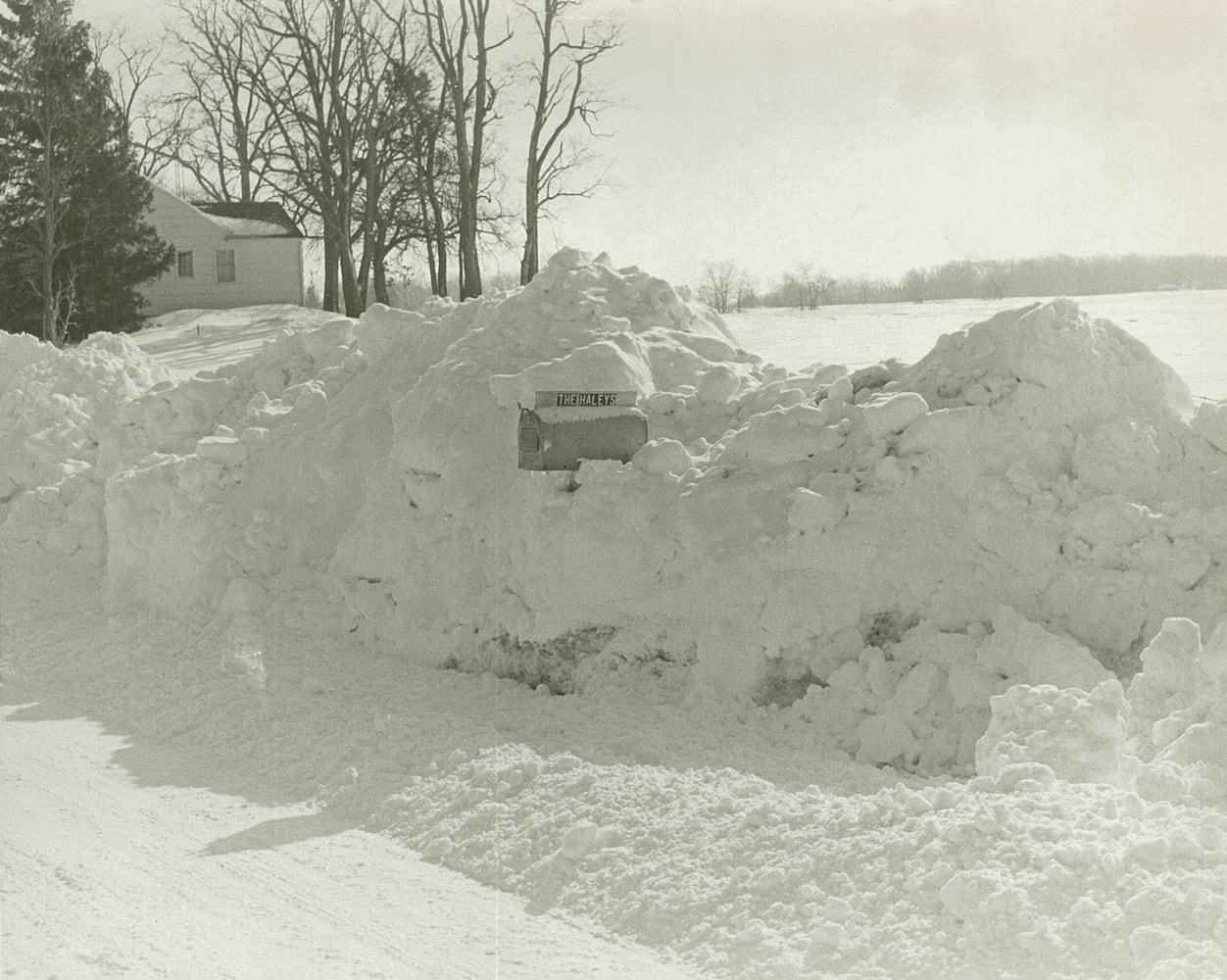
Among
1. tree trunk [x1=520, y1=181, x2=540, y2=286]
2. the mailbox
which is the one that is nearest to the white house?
tree trunk [x1=520, y1=181, x2=540, y2=286]

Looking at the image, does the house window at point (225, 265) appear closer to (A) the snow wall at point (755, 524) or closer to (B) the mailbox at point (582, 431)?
(A) the snow wall at point (755, 524)

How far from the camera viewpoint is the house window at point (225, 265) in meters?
30.9

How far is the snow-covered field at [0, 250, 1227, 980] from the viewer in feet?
14.3

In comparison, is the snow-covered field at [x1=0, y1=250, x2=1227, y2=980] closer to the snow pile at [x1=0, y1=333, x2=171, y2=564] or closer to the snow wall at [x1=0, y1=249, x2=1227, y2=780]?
the snow wall at [x1=0, y1=249, x2=1227, y2=780]

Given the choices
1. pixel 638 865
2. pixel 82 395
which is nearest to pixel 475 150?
pixel 82 395

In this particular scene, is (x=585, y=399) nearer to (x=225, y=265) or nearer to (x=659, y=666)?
(x=659, y=666)

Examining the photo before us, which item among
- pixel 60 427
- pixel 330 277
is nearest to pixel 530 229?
pixel 330 277

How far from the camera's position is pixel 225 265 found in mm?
31031

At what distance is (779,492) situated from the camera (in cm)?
646

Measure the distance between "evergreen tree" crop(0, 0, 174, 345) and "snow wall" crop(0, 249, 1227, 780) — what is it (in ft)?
56.2

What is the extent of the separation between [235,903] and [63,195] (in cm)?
2337

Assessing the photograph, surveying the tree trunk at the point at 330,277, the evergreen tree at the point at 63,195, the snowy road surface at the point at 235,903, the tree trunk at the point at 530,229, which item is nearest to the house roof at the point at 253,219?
the evergreen tree at the point at 63,195

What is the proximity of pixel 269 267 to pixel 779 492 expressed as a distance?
27.1m

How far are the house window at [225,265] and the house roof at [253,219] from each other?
48 cm
